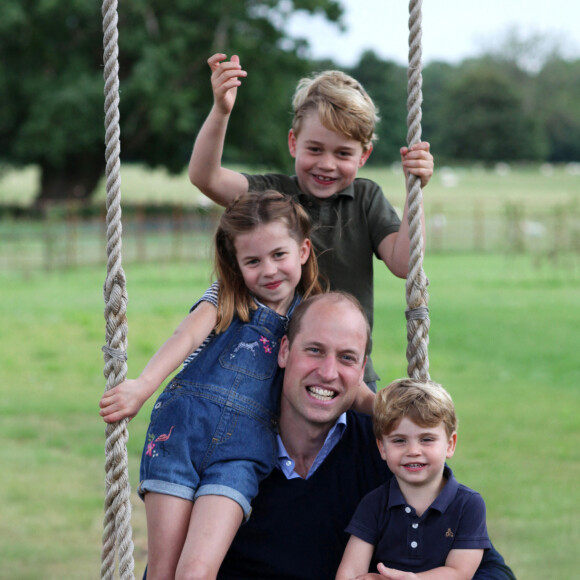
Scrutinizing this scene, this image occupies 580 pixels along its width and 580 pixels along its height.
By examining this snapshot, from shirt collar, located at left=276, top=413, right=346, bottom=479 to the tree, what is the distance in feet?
82.7

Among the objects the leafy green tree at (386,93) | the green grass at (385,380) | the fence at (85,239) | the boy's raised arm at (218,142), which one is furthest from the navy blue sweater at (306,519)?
the leafy green tree at (386,93)

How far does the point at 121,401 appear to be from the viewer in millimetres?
2400

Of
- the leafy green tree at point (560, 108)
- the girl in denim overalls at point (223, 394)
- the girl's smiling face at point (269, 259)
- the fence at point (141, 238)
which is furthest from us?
the leafy green tree at point (560, 108)

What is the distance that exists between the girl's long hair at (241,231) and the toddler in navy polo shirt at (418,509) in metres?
0.54

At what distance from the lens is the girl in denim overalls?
2.38 metres

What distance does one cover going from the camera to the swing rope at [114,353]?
7.93ft

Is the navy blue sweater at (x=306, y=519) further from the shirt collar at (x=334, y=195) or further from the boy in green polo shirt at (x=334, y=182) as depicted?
the shirt collar at (x=334, y=195)

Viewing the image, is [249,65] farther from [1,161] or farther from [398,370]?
[398,370]

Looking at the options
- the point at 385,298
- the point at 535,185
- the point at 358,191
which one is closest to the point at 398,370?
the point at 385,298

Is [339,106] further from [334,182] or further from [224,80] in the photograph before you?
[224,80]

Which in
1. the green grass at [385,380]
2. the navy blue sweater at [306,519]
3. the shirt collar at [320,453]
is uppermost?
the shirt collar at [320,453]

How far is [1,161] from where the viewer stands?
29.8m

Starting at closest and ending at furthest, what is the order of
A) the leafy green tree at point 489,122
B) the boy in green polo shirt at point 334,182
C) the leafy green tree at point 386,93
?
1. the boy in green polo shirt at point 334,182
2. the leafy green tree at point 386,93
3. the leafy green tree at point 489,122

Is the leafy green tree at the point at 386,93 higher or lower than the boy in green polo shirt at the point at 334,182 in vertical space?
higher
